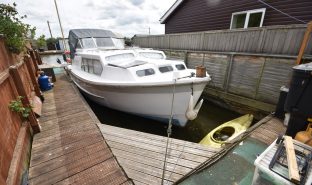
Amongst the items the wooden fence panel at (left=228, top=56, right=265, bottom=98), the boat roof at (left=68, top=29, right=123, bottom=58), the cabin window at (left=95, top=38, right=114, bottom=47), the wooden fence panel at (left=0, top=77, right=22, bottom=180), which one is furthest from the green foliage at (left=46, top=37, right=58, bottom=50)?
the wooden fence panel at (left=228, top=56, right=265, bottom=98)

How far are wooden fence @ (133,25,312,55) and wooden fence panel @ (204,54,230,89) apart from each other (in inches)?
13.9

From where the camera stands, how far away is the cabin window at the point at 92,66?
5.55 meters

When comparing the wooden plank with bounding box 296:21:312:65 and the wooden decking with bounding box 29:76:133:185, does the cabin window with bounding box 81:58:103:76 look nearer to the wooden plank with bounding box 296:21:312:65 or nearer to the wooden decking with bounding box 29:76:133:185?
the wooden decking with bounding box 29:76:133:185

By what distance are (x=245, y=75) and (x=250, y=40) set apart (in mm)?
1214

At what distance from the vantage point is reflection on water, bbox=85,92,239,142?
5113 mm

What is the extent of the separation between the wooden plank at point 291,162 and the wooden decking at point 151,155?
4.10ft

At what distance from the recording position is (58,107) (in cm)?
510

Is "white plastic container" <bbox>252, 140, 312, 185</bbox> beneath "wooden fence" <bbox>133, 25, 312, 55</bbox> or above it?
beneath

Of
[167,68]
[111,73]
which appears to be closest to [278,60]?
[167,68]

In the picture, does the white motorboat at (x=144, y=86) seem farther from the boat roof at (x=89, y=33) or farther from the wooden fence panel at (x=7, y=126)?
the wooden fence panel at (x=7, y=126)

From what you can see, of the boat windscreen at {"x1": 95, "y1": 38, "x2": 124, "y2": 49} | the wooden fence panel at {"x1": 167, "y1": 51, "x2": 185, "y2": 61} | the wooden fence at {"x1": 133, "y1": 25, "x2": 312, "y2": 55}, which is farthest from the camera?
the wooden fence panel at {"x1": 167, "y1": 51, "x2": 185, "y2": 61}

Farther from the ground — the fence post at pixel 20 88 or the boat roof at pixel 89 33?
the boat roof at pixel 89 33

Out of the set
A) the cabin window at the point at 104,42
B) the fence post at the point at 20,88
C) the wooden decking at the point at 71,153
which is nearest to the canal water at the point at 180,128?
the wooden decking at the point at 71,153

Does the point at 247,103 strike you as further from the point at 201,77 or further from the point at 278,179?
the point at 278,179
